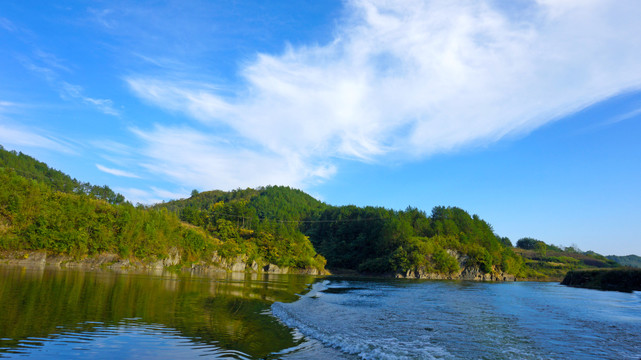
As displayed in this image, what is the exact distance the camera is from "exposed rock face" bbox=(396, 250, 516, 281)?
12912cm

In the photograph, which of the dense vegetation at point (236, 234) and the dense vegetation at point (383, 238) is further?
the dense vegetation at point (383, 238)

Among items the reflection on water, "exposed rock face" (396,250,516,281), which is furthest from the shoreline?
the reflection on water

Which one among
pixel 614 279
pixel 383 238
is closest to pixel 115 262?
pixel 614 279

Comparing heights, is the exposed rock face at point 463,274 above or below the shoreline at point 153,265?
below

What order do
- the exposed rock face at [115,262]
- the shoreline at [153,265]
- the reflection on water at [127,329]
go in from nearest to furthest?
the reflection on water at [127,329]
the exposed rock face at [115,262]
the shoreline at [153,265]

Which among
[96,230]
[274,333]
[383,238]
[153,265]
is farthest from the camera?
[383,238]

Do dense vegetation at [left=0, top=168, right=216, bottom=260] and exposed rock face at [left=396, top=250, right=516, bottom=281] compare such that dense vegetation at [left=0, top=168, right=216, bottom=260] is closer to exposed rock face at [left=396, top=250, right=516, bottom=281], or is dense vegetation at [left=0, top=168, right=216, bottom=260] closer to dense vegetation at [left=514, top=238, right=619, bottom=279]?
exposed rock face at [left=396, top=250, right=516, bottom=281]

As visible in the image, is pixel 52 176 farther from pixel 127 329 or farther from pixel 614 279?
pixel 614 279

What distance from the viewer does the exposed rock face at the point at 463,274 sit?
12912 centimetres

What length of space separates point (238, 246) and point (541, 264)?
160m

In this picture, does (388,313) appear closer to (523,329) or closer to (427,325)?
(427,325)

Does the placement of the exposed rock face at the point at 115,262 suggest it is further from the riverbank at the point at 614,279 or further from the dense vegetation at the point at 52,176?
the riverbank at the point at 614,279

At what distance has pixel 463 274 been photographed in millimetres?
136750

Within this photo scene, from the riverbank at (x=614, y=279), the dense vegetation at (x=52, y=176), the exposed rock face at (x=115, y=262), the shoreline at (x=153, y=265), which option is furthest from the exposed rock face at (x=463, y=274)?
the dense vegetation at (x=52, y=176)
